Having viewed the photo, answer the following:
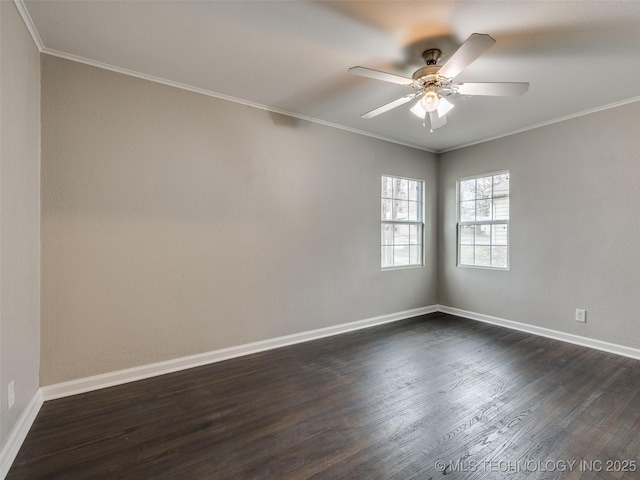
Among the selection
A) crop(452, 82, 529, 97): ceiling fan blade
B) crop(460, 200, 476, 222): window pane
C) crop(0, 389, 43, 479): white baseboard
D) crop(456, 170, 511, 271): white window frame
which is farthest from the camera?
crop(460, 200, 476, 222): window pane

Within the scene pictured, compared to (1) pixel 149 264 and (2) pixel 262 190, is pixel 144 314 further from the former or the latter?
(2) pixel 262 190

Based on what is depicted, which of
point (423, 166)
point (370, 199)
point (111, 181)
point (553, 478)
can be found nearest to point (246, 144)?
point (111, 181)

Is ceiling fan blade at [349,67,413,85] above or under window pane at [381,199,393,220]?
above

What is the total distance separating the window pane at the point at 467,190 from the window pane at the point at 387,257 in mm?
1414

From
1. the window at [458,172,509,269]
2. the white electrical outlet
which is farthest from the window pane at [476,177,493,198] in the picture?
the white electrical outlet

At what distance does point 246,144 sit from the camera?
10.3ft

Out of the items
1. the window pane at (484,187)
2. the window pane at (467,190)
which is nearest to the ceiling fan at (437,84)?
the window pane at (484,187)

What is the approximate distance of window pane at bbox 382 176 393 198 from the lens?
14.3 ft

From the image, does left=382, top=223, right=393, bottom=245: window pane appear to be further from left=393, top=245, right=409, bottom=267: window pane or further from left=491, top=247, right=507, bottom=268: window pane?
left=491, top=247, right=507, bottom=268: window pane

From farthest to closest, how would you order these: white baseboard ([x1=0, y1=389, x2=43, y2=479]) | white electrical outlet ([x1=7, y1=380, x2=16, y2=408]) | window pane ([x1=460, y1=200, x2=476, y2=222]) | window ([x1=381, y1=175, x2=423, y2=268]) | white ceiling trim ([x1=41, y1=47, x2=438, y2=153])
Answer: window pane ([x1=460, y1=200, x2=476, y2=222]) → window ([x1=381, y1=175, x2=423, y2=268]) → white ceiling trim ([x1=41, y1=47, x2=438, y2=153]) → white electrical outlet ([x1=7, y1=380, x2=16, y2=408]) → white baseboard ([x1=0, y1=389, x2=43, y2=479])

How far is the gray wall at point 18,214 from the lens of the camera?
1.62 metres

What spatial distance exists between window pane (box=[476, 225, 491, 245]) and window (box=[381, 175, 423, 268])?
80cm

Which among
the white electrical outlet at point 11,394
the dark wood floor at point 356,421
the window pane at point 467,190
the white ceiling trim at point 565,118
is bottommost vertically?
the dark wood floor at point 356,421

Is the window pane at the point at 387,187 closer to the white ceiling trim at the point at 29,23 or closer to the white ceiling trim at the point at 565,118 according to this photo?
the white ceiling trim at the point at 565,118
